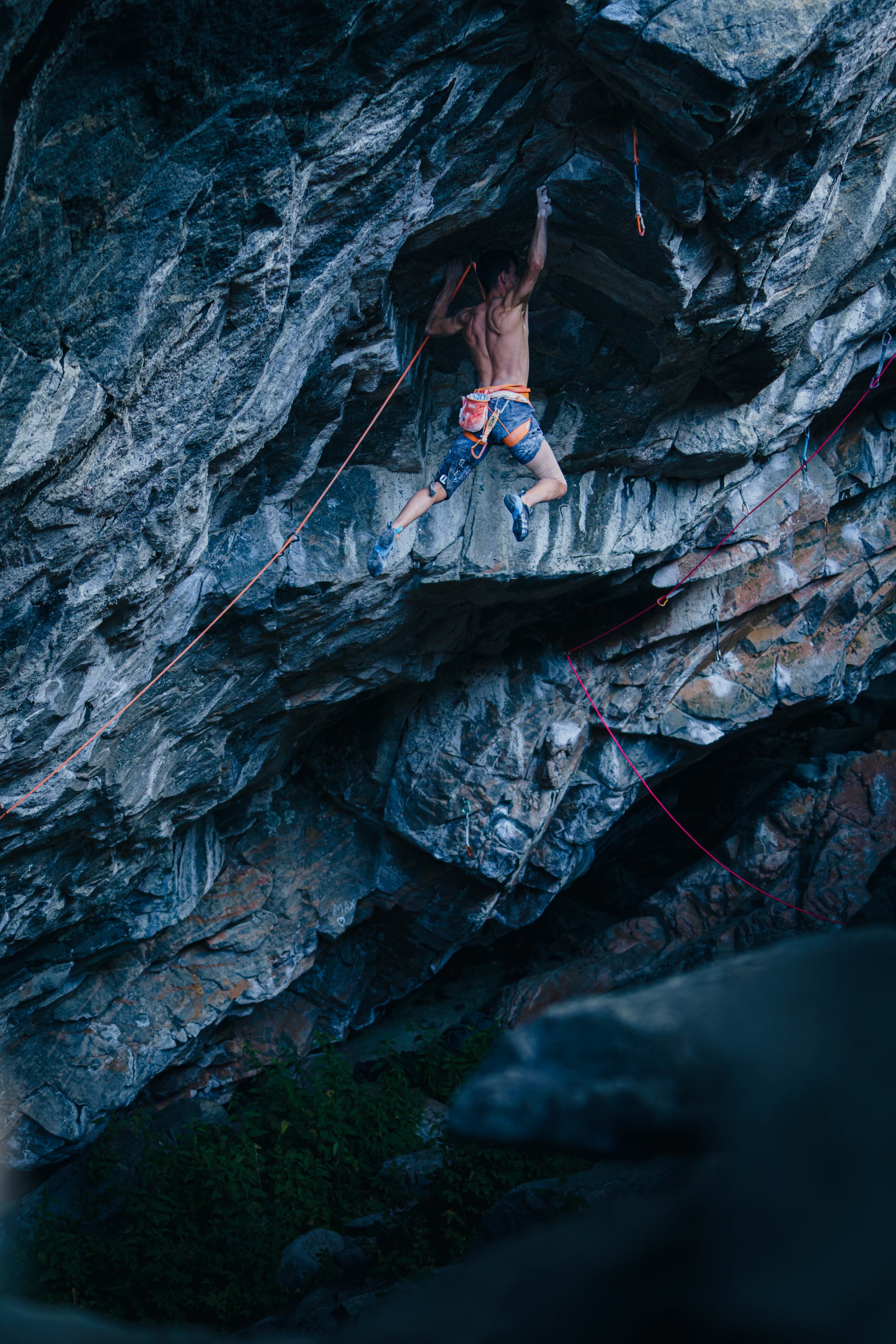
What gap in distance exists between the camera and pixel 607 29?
3.85 m

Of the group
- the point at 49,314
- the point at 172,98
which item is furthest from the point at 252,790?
the point at 172,98

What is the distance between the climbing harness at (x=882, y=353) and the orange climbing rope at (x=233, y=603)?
5006 millimetres

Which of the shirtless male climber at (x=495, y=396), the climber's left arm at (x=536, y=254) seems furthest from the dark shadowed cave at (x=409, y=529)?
the shirtless male climber at (x=495, y=396)

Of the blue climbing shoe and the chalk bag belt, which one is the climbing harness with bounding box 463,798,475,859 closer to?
the blue climbing shoe

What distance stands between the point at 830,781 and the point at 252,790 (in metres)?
7.62

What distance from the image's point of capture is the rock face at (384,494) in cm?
358

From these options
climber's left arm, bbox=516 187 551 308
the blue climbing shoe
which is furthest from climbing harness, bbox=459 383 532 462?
the blue climbing shoe

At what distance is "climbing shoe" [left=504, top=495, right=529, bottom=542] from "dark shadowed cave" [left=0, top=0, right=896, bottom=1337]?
113cm

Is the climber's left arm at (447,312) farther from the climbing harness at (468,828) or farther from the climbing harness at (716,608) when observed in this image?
the climbing harness at (468,828)

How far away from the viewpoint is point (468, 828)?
9.35 metres

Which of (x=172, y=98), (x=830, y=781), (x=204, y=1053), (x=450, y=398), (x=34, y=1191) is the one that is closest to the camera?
(x=172, y=98)

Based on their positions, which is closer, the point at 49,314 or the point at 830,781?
the point at 49,314

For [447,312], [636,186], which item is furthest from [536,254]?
[447,312]

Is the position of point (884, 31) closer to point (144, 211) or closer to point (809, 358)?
point (809, 358)
